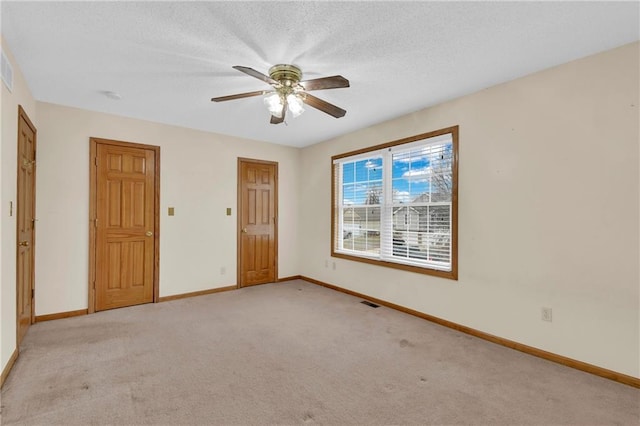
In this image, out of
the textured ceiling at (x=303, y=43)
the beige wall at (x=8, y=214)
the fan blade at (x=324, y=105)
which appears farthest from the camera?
the fan blade at (x=324, y=105)

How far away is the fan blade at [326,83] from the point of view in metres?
2.22

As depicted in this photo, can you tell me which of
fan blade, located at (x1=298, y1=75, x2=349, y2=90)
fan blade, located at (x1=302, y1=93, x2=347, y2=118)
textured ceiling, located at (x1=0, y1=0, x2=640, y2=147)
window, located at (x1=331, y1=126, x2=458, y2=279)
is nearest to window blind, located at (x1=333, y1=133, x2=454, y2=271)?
window, located at (x1=331, y1=126, x2=458, y2=279)

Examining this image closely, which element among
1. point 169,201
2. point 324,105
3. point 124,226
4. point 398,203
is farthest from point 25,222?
point 398,203

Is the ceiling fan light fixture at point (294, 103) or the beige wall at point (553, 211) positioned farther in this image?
the ceiling fan light fixture at point (294, 103)

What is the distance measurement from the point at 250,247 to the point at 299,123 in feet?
7.32

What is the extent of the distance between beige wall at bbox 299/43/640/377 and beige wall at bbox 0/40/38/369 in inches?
151

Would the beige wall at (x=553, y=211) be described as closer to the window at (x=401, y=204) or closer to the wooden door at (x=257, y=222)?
the window at (x=401, y=204)

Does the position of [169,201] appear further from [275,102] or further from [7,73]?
[275,102]

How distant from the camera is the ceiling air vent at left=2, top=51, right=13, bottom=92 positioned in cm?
219

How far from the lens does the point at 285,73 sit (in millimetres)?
2568

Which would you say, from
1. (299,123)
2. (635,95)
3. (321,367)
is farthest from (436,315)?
(299,123)

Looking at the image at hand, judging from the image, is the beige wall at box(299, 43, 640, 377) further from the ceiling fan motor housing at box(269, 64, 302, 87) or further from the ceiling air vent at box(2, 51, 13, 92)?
the ceiling air vent at box(2, 51, 13, 92)

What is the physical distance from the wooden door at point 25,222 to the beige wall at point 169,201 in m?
0.15

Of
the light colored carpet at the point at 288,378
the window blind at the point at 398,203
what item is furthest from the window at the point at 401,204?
the light colored carpet at the point at 288,378
